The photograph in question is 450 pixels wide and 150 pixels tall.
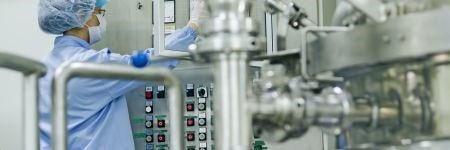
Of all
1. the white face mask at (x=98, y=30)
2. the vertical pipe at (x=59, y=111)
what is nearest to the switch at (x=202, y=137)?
the white face mask at (x=98, y=30)

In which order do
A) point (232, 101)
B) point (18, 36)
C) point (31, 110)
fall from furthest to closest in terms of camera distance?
point (18, 36) → point (31, 110) → point (232, 101)

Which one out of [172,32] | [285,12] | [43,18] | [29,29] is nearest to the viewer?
[285,12]

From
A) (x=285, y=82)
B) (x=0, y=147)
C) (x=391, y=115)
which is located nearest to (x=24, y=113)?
(x=285, y=82)

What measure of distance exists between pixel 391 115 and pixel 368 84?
0.05m

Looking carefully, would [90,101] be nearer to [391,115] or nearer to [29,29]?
[29,29]

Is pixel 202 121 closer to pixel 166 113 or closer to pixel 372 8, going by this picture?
pixel 166 113

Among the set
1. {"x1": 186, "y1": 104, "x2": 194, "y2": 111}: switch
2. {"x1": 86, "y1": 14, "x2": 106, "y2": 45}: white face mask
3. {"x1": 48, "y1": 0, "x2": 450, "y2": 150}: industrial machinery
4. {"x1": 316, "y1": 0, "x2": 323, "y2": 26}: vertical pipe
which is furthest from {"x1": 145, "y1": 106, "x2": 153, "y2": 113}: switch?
{"x1": 48, "y1": 0, "x2": 450, "y2": 150}: industrial machinery

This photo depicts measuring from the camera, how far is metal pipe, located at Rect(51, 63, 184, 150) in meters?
0.84

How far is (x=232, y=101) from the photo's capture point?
0.78m

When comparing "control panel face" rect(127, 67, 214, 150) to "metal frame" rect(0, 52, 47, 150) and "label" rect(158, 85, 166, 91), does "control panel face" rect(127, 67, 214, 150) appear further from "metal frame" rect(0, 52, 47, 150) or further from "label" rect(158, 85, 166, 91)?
"metal frame" rect(0, 52, 47, 150)

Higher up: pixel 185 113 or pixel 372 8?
pixel 372 8

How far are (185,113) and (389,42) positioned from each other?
1361mm

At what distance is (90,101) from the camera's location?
210 centimetres

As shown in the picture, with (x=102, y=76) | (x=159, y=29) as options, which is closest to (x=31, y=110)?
(x=102, y=76)
